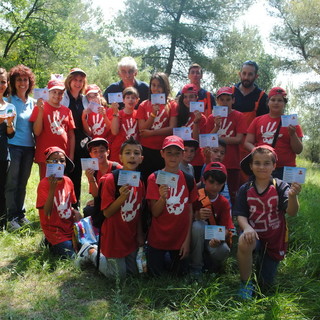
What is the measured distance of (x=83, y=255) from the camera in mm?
4066

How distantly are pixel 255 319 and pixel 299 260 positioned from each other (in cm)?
162

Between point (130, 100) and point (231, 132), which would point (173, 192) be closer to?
point (231, 132)

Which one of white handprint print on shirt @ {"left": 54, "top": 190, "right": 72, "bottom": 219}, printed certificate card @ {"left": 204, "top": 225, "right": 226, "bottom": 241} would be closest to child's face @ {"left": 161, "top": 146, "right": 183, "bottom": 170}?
printed certificate card @ {"left": 204, "top": 225, "right": 226, "bottom": 241}

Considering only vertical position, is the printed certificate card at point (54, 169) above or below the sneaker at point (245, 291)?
above

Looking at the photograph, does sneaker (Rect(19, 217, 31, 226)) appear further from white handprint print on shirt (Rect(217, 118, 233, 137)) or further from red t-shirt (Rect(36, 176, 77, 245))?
white handprint print on shirt (Rect(217, 118, 233, 137))

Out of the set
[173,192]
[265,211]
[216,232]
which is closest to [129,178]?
[173,192]

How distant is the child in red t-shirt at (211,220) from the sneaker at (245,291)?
1.61 feet

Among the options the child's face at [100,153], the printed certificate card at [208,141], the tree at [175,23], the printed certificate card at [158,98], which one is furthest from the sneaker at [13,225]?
the tree at [175,23]

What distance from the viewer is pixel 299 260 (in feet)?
13.7

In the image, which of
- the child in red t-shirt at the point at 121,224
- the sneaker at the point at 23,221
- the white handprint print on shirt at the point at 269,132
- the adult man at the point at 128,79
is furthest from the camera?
the adult man at the point at 128,79

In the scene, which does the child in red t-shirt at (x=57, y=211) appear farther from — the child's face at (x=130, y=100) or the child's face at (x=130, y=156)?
the child's face at (x=130, y=100)

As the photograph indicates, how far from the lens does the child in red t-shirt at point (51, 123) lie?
492 centimetres

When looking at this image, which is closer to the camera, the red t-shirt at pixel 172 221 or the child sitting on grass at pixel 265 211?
the child sitting on grass at pixel 265 211

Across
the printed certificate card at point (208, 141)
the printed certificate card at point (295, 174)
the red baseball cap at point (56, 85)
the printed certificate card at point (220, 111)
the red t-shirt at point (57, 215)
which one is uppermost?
the red baseball cap at point (56, 85)
